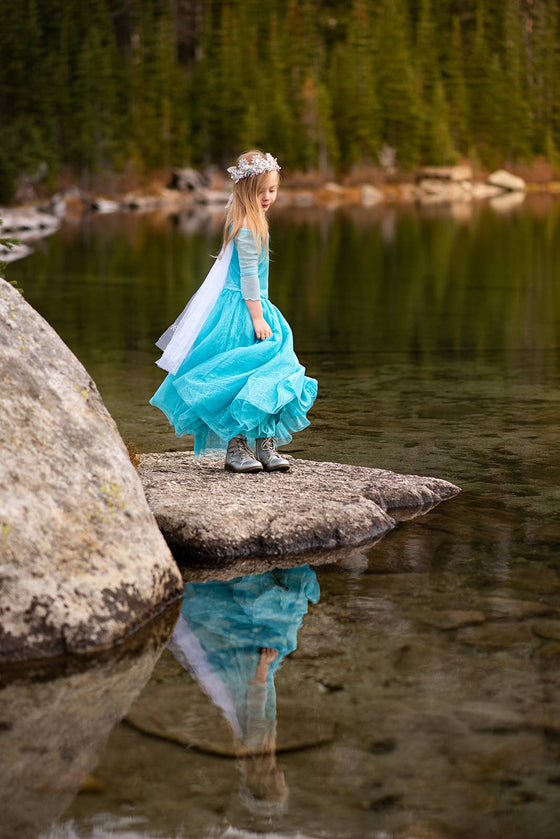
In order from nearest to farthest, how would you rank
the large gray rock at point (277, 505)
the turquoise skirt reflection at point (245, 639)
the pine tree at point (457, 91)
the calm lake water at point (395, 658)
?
the calm lake water at point (395, 658) < the turquoise skirt reflection at point (245, 639) < the large gray rock at point (277, 505) < the pine tree at point (457, 91)

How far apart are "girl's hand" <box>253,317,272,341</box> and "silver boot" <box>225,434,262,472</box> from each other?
0.49 meters

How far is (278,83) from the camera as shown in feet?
222

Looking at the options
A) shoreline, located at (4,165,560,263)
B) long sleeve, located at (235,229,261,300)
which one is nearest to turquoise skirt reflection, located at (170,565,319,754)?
long sleeve, located at (235,229,261,300)

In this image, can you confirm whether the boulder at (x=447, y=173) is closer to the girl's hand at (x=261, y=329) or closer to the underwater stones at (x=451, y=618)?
the girl's hand at (x=261, y=329)

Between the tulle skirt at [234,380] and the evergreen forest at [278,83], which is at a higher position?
the evergreen forest at [278,83]

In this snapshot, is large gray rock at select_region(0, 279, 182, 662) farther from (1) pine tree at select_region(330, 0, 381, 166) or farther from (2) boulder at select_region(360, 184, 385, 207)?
(1) pine tree at select_region(330, 0, 381, 166)

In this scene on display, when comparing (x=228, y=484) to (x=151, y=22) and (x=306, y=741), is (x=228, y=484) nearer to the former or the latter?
(x=306, y=741)

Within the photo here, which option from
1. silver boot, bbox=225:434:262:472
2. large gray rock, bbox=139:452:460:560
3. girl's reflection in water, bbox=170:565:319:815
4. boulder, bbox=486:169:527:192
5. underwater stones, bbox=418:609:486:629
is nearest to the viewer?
girl's reflection in water, bbox=170:565:319:815

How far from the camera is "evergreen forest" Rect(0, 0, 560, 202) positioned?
5800 cm

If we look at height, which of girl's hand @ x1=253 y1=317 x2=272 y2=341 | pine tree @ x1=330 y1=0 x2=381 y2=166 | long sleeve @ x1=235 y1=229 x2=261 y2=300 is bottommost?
girl's hand @ x1=253 y1=317 x2=272 y2=341

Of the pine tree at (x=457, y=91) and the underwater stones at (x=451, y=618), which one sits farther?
the pine tree at (x=457, y=91)

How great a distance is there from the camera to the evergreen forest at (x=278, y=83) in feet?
190

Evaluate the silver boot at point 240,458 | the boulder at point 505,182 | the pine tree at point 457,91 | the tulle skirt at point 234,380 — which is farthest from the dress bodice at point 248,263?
the pine tree at point 457,91

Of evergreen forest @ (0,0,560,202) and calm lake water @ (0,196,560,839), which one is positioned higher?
evergreen forest @ (0,0,560,202)
